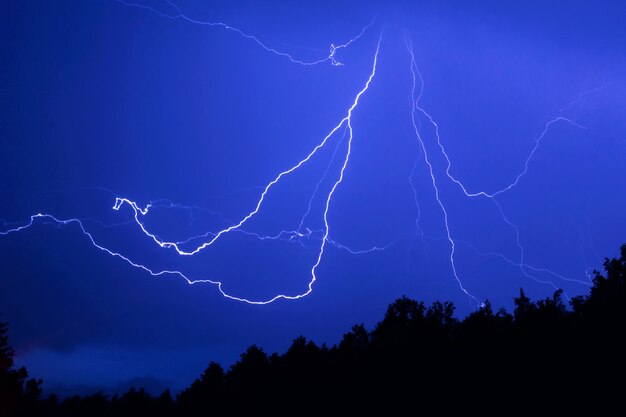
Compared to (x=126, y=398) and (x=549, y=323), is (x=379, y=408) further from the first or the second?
(x=126, y=398)

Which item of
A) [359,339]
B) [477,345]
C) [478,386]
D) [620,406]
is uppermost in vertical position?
[359,339]

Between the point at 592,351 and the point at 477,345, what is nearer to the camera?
the point at 592,351

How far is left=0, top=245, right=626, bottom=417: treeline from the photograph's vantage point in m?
5.50

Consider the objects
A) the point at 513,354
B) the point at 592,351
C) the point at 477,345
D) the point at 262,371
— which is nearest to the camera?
the point at 592,351

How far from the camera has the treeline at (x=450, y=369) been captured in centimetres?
550

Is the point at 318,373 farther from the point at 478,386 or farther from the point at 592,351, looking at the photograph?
the point at 592,351

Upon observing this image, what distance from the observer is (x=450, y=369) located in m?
6.47

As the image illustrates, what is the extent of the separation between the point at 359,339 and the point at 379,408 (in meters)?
3.76

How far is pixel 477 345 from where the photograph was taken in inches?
256

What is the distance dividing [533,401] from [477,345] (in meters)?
1.07

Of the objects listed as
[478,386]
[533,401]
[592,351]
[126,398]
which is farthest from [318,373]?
[126,398]

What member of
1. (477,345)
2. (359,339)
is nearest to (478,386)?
(477,345)

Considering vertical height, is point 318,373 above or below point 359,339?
below

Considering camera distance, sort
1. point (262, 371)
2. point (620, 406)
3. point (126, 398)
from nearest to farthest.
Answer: point (620, 406) → point (262, 371) → point (126, 398)
